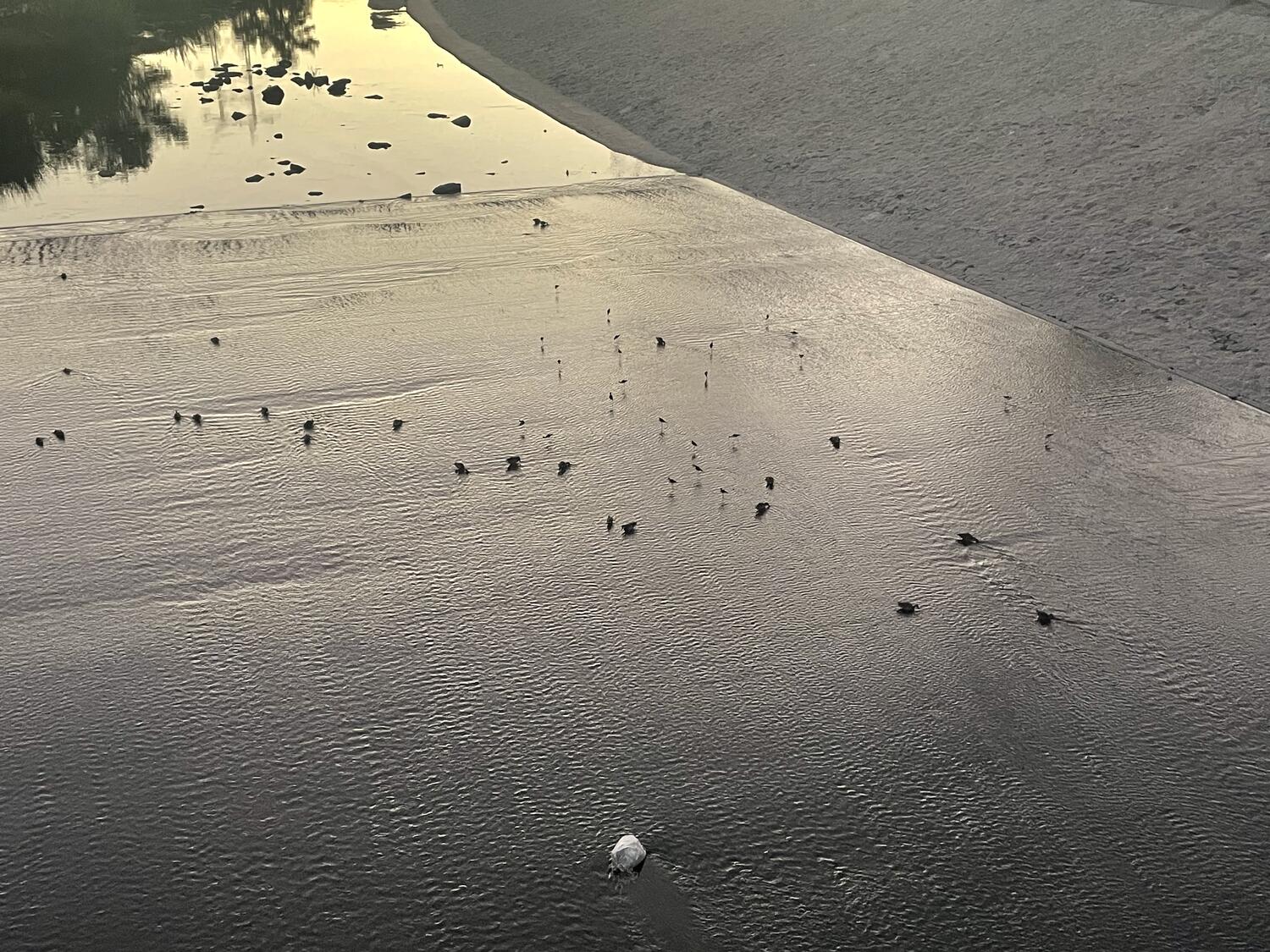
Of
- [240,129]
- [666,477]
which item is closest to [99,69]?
[240,129]

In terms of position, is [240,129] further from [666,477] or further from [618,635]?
[618,635]

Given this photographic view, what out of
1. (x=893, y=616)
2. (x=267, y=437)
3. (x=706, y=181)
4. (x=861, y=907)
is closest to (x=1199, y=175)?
(x=706, y=181)

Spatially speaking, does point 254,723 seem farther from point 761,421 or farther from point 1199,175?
point 1199,175

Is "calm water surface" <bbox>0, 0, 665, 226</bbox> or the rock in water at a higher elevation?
"calm water surface" <bbox>0, 0, 665, 226</bbox>

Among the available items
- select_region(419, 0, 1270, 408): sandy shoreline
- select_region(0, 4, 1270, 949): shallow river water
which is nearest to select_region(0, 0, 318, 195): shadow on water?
select_region(419, 0, 1270, 408): sandy shoreline

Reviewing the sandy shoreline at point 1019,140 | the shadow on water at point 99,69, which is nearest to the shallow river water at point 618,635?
the sandy shoreline at point 1019,140

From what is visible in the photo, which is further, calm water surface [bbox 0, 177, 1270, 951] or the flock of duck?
the flock of duck

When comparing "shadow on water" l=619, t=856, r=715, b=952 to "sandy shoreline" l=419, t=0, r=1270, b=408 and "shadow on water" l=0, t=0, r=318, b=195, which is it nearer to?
"sandy shoreline" l=419, t=0, r=1270, b=408
